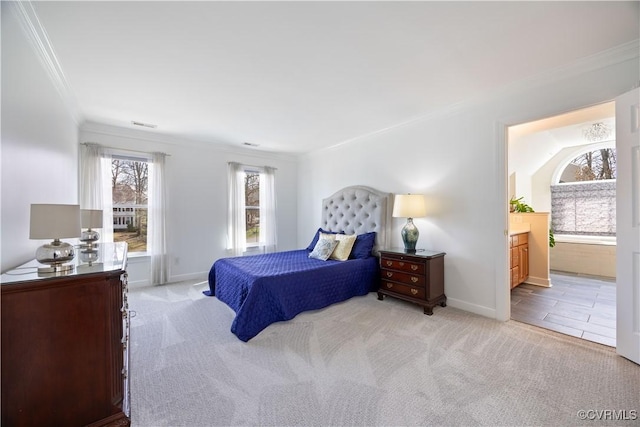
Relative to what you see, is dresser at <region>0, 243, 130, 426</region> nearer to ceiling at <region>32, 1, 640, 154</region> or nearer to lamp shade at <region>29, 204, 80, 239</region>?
lamp shade at <region>29, 204, 80, 239</region>

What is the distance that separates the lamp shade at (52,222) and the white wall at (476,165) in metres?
3.44

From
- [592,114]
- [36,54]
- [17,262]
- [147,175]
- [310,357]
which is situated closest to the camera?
[17,262]

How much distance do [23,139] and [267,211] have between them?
12.6ft

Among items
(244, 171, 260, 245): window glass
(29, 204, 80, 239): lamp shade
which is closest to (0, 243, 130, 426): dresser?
(29, 204, 80, 239): lamp shade

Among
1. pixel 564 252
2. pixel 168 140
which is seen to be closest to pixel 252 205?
pixel 168 140

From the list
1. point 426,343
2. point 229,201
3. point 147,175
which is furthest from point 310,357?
Answer: point 147,175

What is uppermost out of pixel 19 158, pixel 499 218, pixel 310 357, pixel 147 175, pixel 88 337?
pixel 147 175

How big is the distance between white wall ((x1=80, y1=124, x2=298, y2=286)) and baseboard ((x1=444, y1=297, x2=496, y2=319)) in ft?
12.6

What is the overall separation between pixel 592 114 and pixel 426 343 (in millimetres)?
3445

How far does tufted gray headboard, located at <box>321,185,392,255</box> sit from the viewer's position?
3.86 meters

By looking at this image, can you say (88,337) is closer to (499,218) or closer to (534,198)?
(499,218)

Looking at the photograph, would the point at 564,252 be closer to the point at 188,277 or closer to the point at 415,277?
the point at 415,277

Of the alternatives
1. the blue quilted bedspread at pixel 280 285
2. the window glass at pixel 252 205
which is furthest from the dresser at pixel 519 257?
the window glass at pixel 252 205

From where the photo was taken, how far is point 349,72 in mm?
2373
